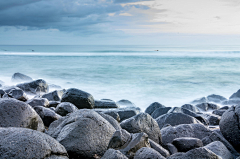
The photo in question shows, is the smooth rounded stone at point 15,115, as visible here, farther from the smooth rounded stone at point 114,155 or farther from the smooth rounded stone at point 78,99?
the smooth rounded stone at point 78,99

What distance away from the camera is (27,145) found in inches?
84.8

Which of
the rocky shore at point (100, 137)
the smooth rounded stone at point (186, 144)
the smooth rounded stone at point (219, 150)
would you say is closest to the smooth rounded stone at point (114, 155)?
the rocky shore at point (100, 137)

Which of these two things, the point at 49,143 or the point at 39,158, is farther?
the point at 49,143

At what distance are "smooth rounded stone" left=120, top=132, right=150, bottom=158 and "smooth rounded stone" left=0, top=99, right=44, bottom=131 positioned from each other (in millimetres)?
1386

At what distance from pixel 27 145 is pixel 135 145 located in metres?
1.20

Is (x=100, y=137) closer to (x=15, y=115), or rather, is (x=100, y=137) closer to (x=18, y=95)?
(x=15, y=115)

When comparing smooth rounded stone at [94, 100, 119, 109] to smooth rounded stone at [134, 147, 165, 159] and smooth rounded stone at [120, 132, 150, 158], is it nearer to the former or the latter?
smooth rounded stone at [120, 132, 150, 158]

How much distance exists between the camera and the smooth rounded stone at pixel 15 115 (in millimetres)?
2988

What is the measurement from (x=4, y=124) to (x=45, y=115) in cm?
130

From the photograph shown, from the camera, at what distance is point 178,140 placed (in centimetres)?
326

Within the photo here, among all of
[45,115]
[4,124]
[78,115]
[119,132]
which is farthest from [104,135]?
[45,115]

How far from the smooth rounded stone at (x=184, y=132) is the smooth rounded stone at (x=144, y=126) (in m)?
0.25

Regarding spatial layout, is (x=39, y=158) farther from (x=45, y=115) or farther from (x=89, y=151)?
(x=45, y=115)

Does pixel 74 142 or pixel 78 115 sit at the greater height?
pixel 78 115
